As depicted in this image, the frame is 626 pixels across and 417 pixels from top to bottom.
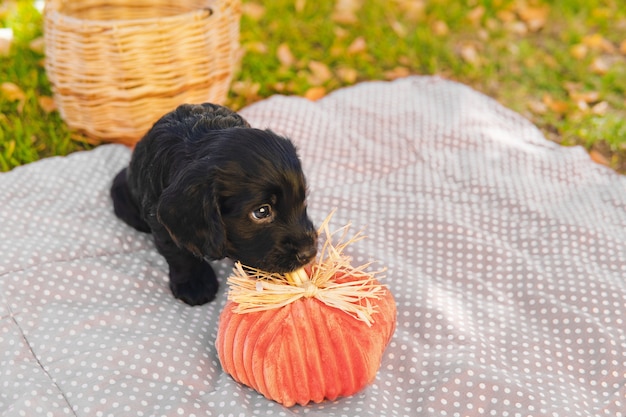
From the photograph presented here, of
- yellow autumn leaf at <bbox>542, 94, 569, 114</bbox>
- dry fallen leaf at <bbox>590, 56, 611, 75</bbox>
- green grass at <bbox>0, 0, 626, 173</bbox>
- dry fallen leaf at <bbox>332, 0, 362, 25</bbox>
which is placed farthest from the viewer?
dry fallen leaf at <bbox>332, 0, 362, 25</bbox>

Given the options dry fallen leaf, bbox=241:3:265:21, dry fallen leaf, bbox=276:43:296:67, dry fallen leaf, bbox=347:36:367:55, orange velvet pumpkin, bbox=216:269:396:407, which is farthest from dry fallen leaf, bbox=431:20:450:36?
orange velvet pumpkin, bbox=216:269:396:407

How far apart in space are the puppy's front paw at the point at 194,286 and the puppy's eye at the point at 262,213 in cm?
70

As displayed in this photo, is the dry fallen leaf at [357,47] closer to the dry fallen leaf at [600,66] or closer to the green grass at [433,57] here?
the green grass at [433,57]

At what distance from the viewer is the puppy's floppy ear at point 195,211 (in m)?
2.07

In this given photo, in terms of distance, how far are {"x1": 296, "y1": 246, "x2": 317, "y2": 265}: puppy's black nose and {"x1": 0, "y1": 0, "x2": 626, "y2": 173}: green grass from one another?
2212 mm

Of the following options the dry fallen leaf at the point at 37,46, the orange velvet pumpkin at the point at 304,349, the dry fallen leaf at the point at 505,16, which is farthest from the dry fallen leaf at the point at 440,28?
the orange velvet pumpkin at the point at 304,349

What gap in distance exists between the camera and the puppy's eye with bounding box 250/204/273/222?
82.6 inches

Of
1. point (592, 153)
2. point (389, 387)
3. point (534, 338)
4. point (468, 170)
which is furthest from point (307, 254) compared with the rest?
point (592, 153)

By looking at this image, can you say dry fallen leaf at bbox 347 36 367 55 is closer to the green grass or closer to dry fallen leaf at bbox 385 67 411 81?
the green grass

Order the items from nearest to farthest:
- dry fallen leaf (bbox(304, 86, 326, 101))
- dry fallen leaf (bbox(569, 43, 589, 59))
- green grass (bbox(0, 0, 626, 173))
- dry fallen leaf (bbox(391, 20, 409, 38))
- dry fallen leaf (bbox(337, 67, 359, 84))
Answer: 1. green grass (bbox(0, 0, 626, 173))
2. dry fallen leaf (bbox(304, 86, 326, 101))
3. dry fallen leaf (bbox(337, 67, 359, 84))
4. dry fallen leaf (bbox(569, 43, 589, 59))
5. dry fallen leaf (bbox(391, 20, 409, 38))

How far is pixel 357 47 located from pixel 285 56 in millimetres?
608

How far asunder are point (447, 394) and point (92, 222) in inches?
70.7

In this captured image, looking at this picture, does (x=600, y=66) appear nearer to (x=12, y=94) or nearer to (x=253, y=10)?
(x=253, y=10)

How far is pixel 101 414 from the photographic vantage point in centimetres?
211
